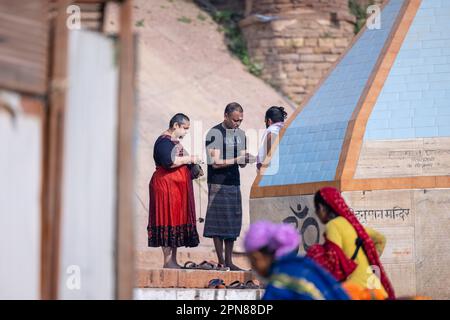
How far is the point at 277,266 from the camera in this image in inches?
269

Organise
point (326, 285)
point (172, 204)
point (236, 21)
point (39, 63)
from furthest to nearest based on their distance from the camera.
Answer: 1. point (236, 21)
2. point (172, 204)
3. point (326, 285)
4. point (39, 63)

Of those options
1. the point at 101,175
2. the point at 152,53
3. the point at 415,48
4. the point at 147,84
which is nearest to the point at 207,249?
the point at 415,48

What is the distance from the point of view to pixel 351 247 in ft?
27.6

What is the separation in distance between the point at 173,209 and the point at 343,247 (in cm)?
430

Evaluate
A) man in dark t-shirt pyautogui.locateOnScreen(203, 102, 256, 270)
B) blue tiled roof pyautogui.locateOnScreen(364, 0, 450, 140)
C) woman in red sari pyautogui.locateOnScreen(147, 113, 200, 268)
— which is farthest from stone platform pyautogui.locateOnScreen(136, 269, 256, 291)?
blue tiled roof pyautogui.locateOnScreen(364, 0, 450, 140)

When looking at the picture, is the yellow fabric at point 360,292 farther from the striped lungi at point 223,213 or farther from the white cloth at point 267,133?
the white cloth at point 267,133

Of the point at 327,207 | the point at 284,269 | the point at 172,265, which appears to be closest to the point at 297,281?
the point at 284,269

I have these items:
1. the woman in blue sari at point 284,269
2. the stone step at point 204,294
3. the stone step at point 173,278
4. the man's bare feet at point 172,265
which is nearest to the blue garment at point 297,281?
the woman in blue sari at point 284,269

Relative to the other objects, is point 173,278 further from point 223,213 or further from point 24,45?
point 24,45

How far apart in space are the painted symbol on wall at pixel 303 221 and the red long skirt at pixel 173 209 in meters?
1.09

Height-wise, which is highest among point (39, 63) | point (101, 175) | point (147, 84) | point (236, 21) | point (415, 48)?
point (236, 21)

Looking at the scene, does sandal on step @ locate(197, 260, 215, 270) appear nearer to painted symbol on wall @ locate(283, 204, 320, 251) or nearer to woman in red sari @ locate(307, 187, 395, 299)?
painted symbol on wall @ locate(283, 204, 320, 251)
